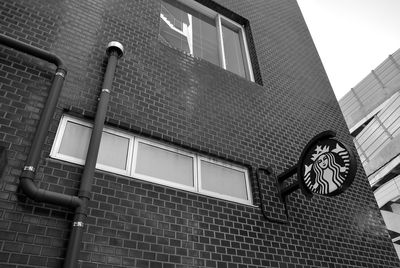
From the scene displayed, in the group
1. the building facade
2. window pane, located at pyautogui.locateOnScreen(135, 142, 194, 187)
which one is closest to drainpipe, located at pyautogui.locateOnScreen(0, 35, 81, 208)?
window pane, located at pyautogui.locateOnScreen(135, 142, 194, 187)

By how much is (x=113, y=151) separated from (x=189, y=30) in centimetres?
384

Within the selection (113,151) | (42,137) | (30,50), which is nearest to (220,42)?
(113,151)

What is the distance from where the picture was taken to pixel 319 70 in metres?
8.66

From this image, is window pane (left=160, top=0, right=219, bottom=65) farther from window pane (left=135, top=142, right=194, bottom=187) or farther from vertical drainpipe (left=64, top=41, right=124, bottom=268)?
window pane (left=135, top=142, right=194, bottom=187)

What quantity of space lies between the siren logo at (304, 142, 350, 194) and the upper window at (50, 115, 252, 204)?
0.99 m

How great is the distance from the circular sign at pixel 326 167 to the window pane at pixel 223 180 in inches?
35.6

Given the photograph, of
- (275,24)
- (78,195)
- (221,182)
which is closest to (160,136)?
(221,182)

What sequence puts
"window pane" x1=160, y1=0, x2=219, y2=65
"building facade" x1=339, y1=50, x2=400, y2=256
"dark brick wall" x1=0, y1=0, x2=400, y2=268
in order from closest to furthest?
"dark brick wall" x1=0, y1=0, x2=400, y2=268 < "window pane" x1=160, y1=0, x2=219, y2=65 < "building facade" x1=339, y1=50, x2=400, y2=256

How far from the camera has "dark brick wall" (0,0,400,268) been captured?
10.3ft

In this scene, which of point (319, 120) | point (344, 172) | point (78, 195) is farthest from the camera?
point (319, 120)

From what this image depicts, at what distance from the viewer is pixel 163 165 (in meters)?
4.19

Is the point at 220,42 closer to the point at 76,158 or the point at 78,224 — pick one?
the point at 76,158

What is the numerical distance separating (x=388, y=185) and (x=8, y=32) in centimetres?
2323

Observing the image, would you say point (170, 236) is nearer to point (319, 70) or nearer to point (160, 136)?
point (160, 136)
